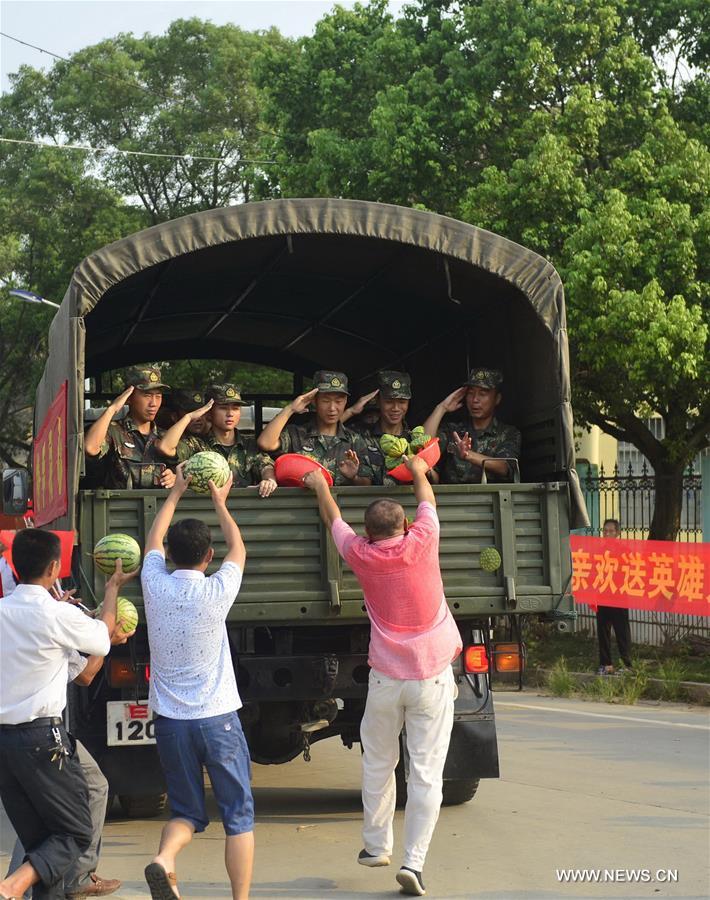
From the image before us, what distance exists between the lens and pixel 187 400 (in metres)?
9.10

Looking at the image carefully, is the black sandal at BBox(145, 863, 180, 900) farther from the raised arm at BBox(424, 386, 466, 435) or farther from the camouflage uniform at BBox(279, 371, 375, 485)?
the raised arm at BBox(424, 386, 466, 435)

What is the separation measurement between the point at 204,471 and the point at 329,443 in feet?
7.13

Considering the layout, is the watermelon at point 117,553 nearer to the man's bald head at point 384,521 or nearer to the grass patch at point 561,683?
the man's bald head at point 384,521

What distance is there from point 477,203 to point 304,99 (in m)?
5.60

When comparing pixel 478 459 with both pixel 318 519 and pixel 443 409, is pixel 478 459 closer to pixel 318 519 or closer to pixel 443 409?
pixel 443 409

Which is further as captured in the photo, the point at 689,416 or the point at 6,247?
the point at 6,247

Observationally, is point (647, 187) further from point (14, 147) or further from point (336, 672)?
point (14, 147)

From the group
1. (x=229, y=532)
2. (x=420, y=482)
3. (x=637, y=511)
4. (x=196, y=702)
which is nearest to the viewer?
(x=196, y=702)

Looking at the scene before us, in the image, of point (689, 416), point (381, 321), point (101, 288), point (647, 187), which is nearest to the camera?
point (101, 288)

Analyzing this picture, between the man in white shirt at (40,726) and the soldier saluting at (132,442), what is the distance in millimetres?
2202

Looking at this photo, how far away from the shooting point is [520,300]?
8.38 meters

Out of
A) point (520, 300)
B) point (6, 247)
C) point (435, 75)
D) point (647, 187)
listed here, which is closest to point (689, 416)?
point (647, 187)

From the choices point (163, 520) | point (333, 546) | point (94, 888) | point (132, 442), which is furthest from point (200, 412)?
point (94, 888)

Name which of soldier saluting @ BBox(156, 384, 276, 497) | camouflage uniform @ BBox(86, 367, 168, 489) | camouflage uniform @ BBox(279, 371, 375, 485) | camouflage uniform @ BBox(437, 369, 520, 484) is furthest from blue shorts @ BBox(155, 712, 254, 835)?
camouflage uniform @ BBox(437, 369, 520, 484)
